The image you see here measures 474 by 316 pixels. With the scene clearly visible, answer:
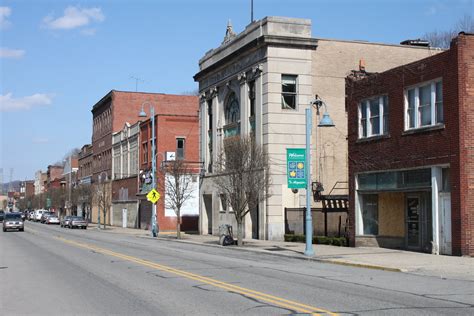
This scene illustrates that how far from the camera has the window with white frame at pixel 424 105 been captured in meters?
23.1

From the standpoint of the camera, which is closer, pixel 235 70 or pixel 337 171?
pixel 337 171

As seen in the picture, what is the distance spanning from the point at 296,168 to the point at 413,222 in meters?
5.35

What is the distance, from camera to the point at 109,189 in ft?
242

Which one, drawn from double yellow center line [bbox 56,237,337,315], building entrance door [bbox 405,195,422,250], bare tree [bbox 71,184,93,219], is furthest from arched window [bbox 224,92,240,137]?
bare tree [bbox 71,184,93,219]

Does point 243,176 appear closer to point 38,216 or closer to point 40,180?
point 38,216

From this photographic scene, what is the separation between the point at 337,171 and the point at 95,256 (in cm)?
1810

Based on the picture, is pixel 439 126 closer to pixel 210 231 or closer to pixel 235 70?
pixel 235 70

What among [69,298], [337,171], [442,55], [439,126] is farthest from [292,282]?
[337,171]

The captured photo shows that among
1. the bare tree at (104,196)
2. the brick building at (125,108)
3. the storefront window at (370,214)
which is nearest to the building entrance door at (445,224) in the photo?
the storefront window at (370,214)

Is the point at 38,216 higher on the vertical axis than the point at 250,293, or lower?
lower

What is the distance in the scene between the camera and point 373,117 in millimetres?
27062

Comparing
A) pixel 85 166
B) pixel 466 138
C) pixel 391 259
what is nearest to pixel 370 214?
pixel 391 259

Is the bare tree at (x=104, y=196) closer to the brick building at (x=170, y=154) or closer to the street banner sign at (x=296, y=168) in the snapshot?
the brick building at (x=170, y=154)

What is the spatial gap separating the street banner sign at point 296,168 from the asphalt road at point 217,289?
17.5 ft
